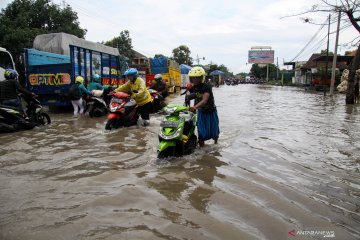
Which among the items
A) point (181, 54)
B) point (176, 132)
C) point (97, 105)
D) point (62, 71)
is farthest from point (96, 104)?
point (181, 54)

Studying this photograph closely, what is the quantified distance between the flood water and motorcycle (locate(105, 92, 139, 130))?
1003 mm

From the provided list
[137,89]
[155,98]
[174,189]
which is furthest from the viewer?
[155,98]

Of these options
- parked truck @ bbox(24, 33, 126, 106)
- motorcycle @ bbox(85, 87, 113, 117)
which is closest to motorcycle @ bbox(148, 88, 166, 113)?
motorcycle @ bbox(85, 87, 113, 117)

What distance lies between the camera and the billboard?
89.4 meters

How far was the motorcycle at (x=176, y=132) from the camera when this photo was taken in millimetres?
5254

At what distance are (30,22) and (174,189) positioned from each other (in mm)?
27928

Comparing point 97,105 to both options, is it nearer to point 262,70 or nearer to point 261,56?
point 261,56

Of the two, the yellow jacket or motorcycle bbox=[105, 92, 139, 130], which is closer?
motorcycle bbox=[105, 92, 139, 130]

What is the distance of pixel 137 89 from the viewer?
28.2ft

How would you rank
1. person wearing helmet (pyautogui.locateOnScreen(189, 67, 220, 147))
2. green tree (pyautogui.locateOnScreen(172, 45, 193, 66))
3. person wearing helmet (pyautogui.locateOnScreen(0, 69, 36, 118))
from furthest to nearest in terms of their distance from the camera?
green tree (pyautogui.locateOnScreen(172, 45, 193, 66)), person wearing helmet (pyautogui.locateOnScreen(0, 69, 36, 118)), person wearing helmet (pyautogui.locateOnScreen(189, 67, 220, 147))

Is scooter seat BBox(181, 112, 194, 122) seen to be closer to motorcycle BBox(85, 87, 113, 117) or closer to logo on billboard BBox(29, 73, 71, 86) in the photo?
motorcycle BBox(85, 87, 113, 117)

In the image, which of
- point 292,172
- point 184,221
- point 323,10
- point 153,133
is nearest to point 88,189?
point 184,221

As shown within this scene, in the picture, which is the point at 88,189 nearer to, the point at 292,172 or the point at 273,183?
the point at 273,183

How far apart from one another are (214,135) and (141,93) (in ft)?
9.66
